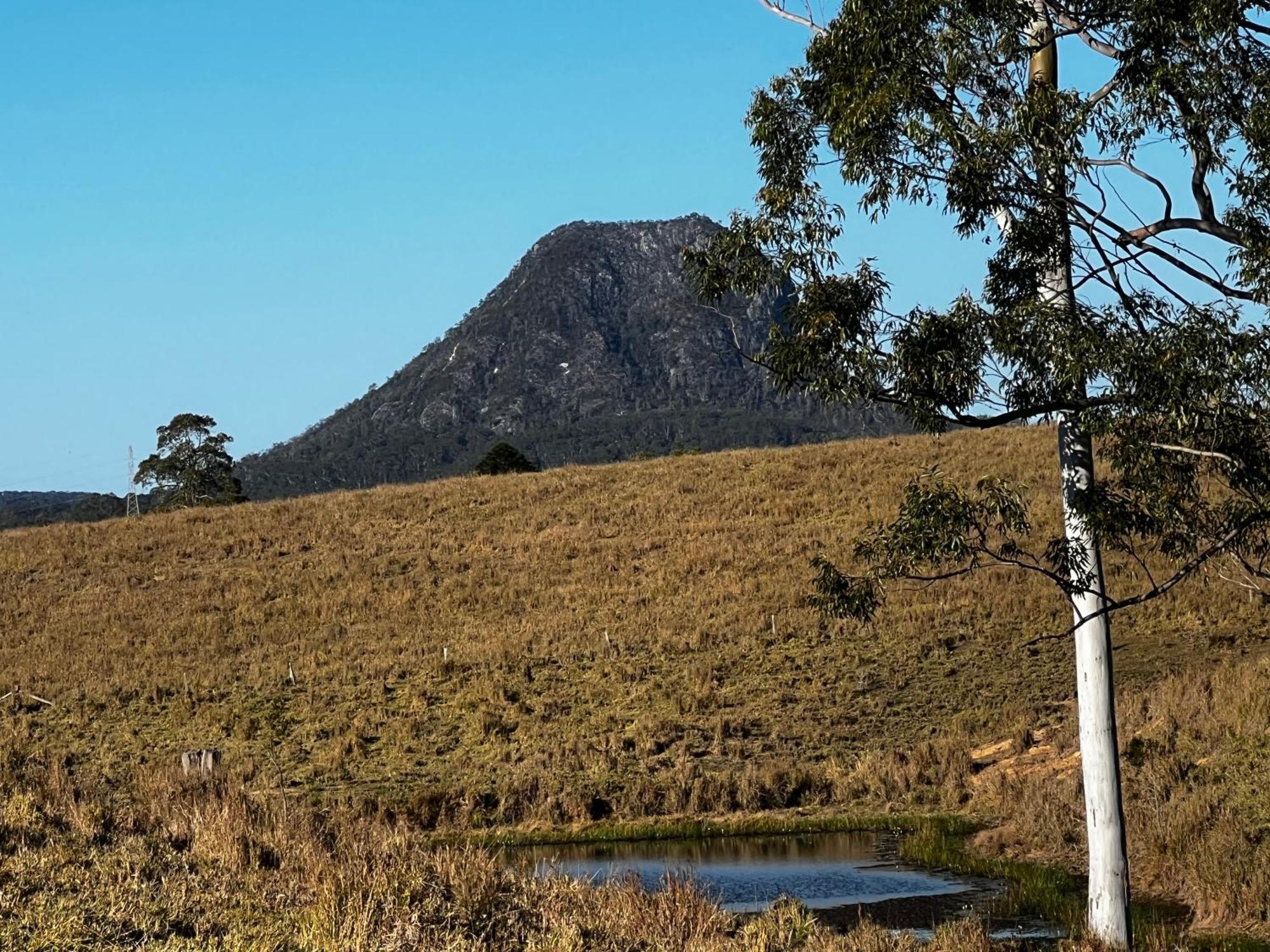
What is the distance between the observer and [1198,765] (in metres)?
19.5

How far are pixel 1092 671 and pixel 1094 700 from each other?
0.88 feet

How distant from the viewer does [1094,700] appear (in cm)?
1419

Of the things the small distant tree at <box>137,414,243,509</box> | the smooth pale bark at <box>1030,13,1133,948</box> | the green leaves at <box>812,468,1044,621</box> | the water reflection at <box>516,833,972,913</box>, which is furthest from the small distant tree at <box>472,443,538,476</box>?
the smooth pale bark at <box>1030,13,1133,948</box>

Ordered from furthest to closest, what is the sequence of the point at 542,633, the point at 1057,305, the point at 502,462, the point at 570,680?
the point at 502,462
the point at 542,633
the point at 570,680
the point at 1057,305

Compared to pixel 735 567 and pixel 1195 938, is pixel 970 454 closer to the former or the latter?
pixel 735 567

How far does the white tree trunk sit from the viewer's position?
13.8 meters

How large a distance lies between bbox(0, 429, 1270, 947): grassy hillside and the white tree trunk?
199cm

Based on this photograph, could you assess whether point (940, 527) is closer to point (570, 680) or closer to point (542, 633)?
point (570, 680)

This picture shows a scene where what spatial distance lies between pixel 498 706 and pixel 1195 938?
2064 centimetres

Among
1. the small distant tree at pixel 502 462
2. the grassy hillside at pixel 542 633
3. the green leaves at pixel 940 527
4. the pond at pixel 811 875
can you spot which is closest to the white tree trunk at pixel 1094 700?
the green leaves at pixel 940 527

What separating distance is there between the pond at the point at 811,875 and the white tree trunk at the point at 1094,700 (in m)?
1.11

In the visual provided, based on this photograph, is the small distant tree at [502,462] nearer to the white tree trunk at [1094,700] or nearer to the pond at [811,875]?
the pond at [811,875]

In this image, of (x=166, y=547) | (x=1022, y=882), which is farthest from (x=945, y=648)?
(x=166, y=547)

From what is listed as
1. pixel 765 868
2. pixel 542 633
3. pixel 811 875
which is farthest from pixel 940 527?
pixel 542 633
